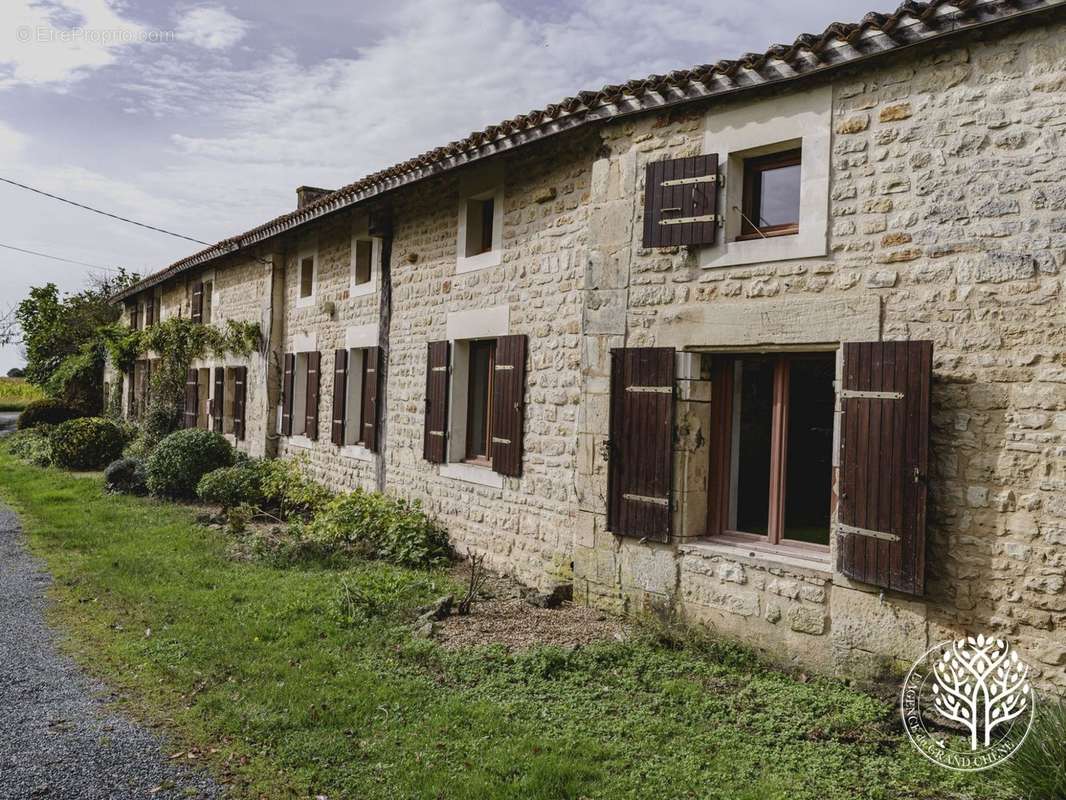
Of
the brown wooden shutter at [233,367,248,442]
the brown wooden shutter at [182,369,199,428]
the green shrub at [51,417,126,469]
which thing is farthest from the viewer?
the brown wooden shutter at [182,369,199,428]

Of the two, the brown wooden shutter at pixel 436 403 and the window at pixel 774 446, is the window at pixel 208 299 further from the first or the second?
the window at pixel 774 446

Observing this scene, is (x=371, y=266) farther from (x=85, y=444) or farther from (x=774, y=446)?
(x=85, y=444)

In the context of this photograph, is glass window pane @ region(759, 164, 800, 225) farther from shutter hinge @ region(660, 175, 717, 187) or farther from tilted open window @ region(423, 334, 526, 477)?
tilted open window @ region(423, 334, 526, 477)

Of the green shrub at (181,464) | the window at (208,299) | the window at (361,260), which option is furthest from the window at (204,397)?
the window at (361,260)

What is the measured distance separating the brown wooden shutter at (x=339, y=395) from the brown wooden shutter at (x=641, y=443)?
586cm

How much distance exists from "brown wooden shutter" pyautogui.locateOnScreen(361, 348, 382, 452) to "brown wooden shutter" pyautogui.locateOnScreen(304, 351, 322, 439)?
1738 millimetres

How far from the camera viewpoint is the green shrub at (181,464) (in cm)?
1238

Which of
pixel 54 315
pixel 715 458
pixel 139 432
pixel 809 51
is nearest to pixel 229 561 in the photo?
pixel 715 458

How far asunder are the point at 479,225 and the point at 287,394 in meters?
5.79

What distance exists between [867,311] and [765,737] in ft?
8.71

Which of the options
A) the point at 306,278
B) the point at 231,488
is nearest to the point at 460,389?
the point at 231,488

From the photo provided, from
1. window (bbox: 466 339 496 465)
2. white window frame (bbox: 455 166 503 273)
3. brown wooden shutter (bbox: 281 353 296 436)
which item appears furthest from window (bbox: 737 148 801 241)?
brown wooden shutter (bbox: 281 353 296 436)

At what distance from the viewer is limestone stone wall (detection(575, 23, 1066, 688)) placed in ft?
14.2

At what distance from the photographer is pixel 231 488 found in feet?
38.3
